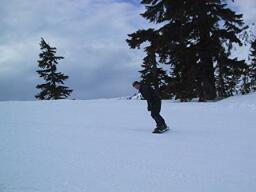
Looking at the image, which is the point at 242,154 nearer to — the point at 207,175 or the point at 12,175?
the point at 207,175

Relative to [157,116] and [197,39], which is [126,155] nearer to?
[157,116]

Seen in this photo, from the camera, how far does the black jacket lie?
38.4ft

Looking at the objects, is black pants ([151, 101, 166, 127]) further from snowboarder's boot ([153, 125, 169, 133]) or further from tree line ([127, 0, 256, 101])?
tree line ([127, 0, 256, 101])

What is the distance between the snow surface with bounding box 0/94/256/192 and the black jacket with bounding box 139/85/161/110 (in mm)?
936

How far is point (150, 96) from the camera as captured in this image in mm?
11742

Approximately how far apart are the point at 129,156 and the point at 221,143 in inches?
117

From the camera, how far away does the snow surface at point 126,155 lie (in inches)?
239

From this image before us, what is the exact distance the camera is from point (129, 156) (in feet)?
26.3

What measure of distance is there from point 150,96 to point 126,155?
155 inches

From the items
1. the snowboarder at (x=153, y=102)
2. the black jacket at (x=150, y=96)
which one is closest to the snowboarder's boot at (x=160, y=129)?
the snowboarder at (x=153, y=102)

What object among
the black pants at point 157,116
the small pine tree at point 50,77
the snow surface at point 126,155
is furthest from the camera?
the small pine tree at point 50,77

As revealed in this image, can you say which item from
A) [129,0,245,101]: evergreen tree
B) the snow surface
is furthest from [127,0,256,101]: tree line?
the snow surface

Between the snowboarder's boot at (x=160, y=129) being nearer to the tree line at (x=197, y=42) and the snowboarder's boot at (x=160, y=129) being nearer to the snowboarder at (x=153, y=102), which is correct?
the snowboarder at (x=153, y=102)

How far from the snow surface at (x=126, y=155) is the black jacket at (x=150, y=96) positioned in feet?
3.07
